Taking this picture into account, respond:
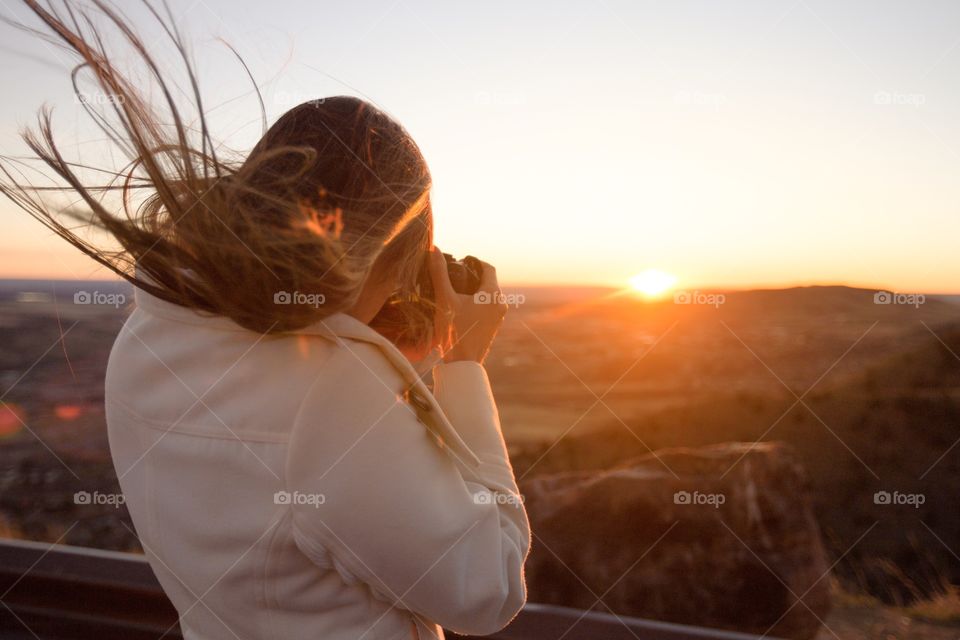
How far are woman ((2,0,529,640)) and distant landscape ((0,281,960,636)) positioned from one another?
1.11ft

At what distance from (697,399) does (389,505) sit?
35.8 feet

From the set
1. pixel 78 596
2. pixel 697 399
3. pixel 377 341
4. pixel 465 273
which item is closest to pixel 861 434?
pixel 697 399

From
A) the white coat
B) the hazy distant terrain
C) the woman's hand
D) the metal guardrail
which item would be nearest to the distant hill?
the hazy distant terrain

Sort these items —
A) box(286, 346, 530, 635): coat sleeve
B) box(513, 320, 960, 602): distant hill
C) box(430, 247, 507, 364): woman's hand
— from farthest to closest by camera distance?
box(513, 320, 960, 602): distant hill, box(430, 247, 507, 364): woman's hand, box(286, 346, 530, 635): coat sleeve

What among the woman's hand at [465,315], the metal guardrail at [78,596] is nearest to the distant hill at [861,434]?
the metal guardrail at [78,596]

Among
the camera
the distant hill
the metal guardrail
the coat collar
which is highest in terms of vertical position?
the camera

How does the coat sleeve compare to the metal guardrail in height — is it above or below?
above

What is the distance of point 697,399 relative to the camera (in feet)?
36.6

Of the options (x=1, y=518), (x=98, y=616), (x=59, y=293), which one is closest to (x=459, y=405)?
(x=59, y=293)

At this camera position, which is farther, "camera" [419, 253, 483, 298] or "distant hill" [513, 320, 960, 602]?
"distant hill" [513, 320, 960, 602]

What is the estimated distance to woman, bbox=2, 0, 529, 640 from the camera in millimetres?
792

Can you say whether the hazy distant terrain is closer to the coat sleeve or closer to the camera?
the camera

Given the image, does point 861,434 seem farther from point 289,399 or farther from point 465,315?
point 289,399

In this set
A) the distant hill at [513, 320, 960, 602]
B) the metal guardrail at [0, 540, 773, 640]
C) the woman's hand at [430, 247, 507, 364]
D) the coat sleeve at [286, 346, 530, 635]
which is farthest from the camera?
the distant hill at [513, 320, 960, 602]
